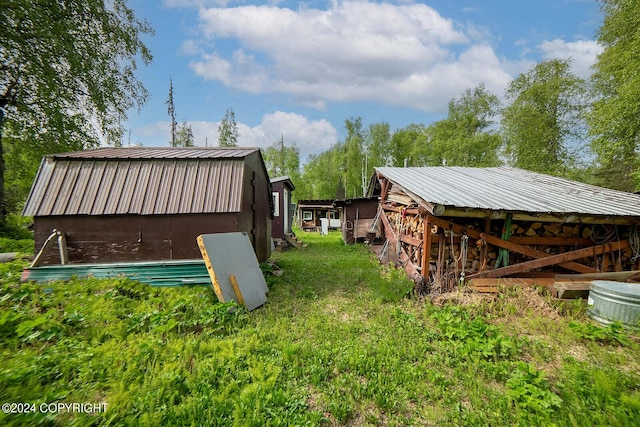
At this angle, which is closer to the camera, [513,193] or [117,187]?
[117,187]

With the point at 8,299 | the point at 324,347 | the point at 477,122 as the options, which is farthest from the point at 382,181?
the point at 477,122

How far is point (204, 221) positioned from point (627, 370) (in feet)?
26.4

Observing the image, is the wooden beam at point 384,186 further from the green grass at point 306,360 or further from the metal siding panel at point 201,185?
the metal siding panel at point 201,185

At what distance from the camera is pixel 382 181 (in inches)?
429

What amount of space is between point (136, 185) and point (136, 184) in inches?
1.3

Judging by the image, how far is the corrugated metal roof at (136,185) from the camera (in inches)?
247

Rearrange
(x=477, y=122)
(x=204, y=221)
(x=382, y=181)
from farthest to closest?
(x=477, y=122) < (x=382, y=181) < (x=204, y=221)

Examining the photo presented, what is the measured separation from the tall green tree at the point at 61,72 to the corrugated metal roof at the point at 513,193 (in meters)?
14.2

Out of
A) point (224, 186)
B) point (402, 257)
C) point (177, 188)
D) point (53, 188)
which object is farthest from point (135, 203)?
point (402, 257)

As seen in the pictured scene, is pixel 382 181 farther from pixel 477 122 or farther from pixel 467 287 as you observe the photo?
pixel 477 122

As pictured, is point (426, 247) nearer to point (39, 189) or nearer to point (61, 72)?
point (39, 189)

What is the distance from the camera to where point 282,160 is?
1634 inches

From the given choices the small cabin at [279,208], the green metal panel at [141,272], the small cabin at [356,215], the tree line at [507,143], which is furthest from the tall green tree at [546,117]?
the green metal panel at [141,272]

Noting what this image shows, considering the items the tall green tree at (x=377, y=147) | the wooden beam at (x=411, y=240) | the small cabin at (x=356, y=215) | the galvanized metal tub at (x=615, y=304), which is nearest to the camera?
the galvanized metal tub at (x=615, y=304)
